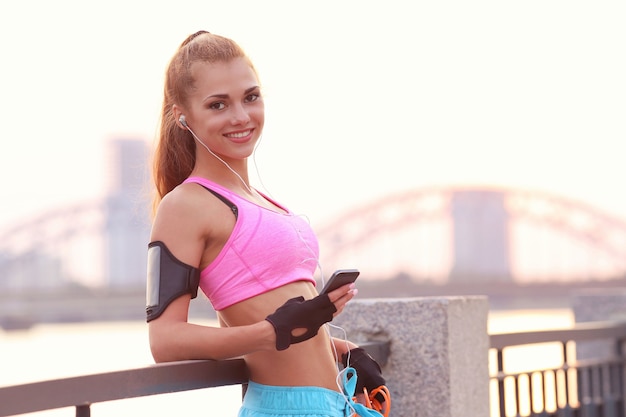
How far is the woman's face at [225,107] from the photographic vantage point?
105 inches

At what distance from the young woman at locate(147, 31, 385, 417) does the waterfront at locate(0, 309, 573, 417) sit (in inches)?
8.9

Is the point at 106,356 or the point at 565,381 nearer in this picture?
the point at 565,381

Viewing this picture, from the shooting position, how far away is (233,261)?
8.45 ft

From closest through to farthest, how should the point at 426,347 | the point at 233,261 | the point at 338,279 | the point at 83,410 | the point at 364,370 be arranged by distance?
the point at 83,410
the point at 338,279
the point at 233,261
the point at 364,370
the point at 426,347

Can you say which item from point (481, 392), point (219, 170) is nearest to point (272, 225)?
point (219, 170)

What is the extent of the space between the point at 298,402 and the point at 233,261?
414 mm

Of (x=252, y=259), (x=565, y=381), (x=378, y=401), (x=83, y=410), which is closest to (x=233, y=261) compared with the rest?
(x=252, y=259)

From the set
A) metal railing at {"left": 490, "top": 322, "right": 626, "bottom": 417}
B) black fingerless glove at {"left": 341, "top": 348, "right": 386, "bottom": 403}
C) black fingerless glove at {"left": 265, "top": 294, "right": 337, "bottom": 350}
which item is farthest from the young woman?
metal railing at {"left": 490, "top": 322, "right": 626, "bottom": 417}

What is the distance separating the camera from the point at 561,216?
73875mm

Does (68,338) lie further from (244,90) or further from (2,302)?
(244,90)

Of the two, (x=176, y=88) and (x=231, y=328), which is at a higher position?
(x=176, y=88)

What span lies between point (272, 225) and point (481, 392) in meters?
1.70

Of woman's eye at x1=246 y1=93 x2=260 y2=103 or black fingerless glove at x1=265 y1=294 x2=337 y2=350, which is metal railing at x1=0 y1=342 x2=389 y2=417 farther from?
woman's eye at x1=246 y1=93 x2=260 y2=103

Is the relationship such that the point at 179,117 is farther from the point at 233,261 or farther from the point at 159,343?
the point at 159,343
